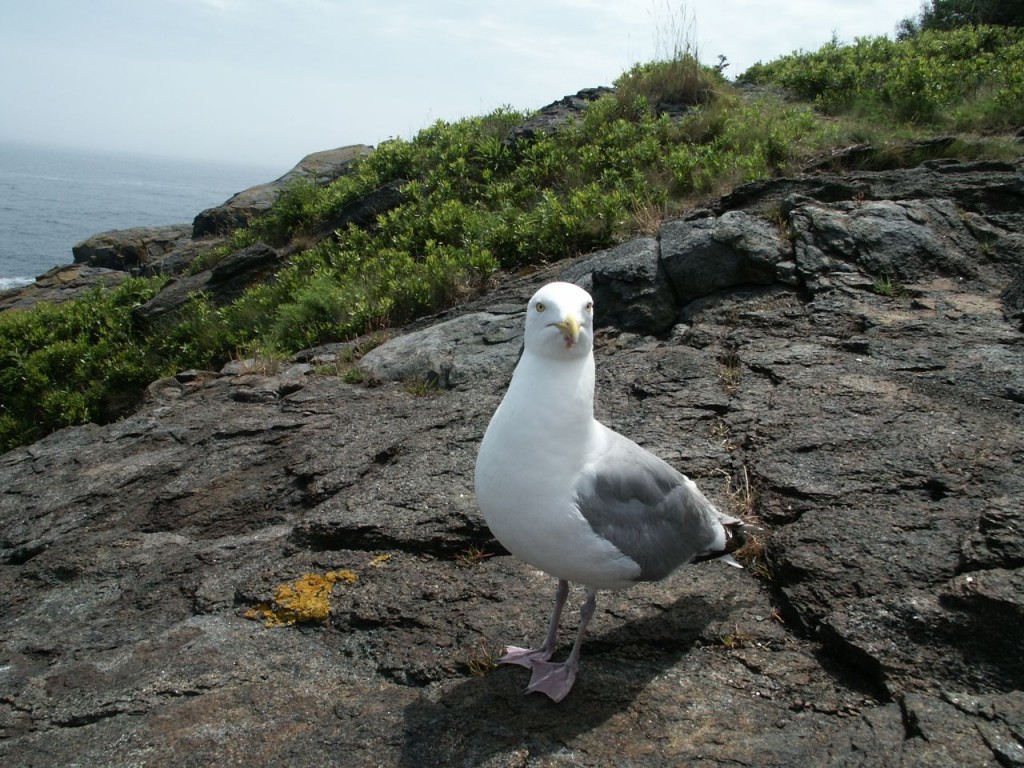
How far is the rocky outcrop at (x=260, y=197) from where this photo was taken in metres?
17.2

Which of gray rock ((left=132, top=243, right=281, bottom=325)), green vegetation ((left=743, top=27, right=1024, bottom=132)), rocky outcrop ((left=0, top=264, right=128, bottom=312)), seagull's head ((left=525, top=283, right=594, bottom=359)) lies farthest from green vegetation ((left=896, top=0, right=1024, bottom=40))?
rocky outcrop ((left=0, top=264, right=128, bottom=312))

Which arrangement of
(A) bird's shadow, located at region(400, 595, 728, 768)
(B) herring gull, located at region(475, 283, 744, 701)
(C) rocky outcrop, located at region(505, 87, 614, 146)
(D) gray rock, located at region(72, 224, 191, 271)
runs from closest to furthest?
(A) bird's shadow, located at region(400, 595, 728, 768)
(B) herring gull, located at region(475, 283, 744, 701)
(C) rocky outcrop, located at region(505, 87, 614, 146)
(D) gray rock, located at region(72, 224, 191, 271)

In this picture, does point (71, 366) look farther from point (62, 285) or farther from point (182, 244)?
point (182, 244)

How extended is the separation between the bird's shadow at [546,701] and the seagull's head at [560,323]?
1361mm

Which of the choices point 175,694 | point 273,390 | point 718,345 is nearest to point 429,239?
point 273,390

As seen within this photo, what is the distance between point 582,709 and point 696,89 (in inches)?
484

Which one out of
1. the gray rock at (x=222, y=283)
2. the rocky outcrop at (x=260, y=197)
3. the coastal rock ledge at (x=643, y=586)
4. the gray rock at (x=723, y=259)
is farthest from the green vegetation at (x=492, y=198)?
the rocky outcrop at (x=260, y=197)

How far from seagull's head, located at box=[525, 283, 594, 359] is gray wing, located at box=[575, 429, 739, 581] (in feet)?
1.73

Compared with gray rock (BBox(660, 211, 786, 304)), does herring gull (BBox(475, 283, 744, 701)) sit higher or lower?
lower

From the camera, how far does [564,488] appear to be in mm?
3266

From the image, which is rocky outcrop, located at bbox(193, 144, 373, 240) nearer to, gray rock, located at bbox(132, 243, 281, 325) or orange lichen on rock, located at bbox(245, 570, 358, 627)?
gray rock, located at bbox(132, 243, 281, 325)

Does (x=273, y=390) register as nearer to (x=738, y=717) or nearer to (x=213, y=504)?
(x=213, y=504)

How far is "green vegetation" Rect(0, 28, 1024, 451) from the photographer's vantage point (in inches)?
358

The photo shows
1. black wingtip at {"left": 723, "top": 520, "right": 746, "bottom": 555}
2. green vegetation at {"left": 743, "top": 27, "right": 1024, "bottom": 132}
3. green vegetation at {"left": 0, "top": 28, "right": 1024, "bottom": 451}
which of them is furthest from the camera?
green vegetation at {"left": 743, "top": 27, "right": 1024, "bottom": 132}
